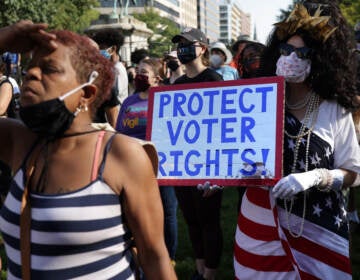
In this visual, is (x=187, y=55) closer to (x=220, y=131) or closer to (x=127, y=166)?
(x=220, y=131)

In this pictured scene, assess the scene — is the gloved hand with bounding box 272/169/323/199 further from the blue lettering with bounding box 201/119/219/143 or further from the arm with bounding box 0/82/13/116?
the arm with bounding box 0/82/13/116

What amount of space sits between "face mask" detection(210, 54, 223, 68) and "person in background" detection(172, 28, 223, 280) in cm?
253

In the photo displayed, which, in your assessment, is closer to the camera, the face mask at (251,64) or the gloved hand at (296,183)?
the gloved hand at (296,183)

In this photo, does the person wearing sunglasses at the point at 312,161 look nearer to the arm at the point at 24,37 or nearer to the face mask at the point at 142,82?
the arm at the point at 24,37

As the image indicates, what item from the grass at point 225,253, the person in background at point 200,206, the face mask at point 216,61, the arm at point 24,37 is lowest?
the grass at point 225,253

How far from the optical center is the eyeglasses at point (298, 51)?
268 cm

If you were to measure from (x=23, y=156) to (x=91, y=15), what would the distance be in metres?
46.3

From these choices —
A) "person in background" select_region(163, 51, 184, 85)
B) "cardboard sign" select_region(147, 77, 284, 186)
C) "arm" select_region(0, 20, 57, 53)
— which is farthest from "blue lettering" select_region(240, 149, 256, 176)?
"person in background" select_region(163, 51, 184, 85)

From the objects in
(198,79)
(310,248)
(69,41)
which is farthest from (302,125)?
(198,79)

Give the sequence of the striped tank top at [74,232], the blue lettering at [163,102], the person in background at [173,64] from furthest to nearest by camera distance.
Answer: the person in background at [173,64], the blue lettering at [163,102], the striped tank top at [74,232]

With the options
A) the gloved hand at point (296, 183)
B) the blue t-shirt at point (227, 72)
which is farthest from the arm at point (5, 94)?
the gloved hand at point (296, 183)

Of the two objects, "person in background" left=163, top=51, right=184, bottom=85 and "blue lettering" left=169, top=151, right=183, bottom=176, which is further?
"person in background" left=163, top=51, right=184, bottom=85

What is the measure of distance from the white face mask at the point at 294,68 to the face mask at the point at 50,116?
47.5 inches

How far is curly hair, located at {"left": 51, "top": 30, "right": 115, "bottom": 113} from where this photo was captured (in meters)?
1.85
